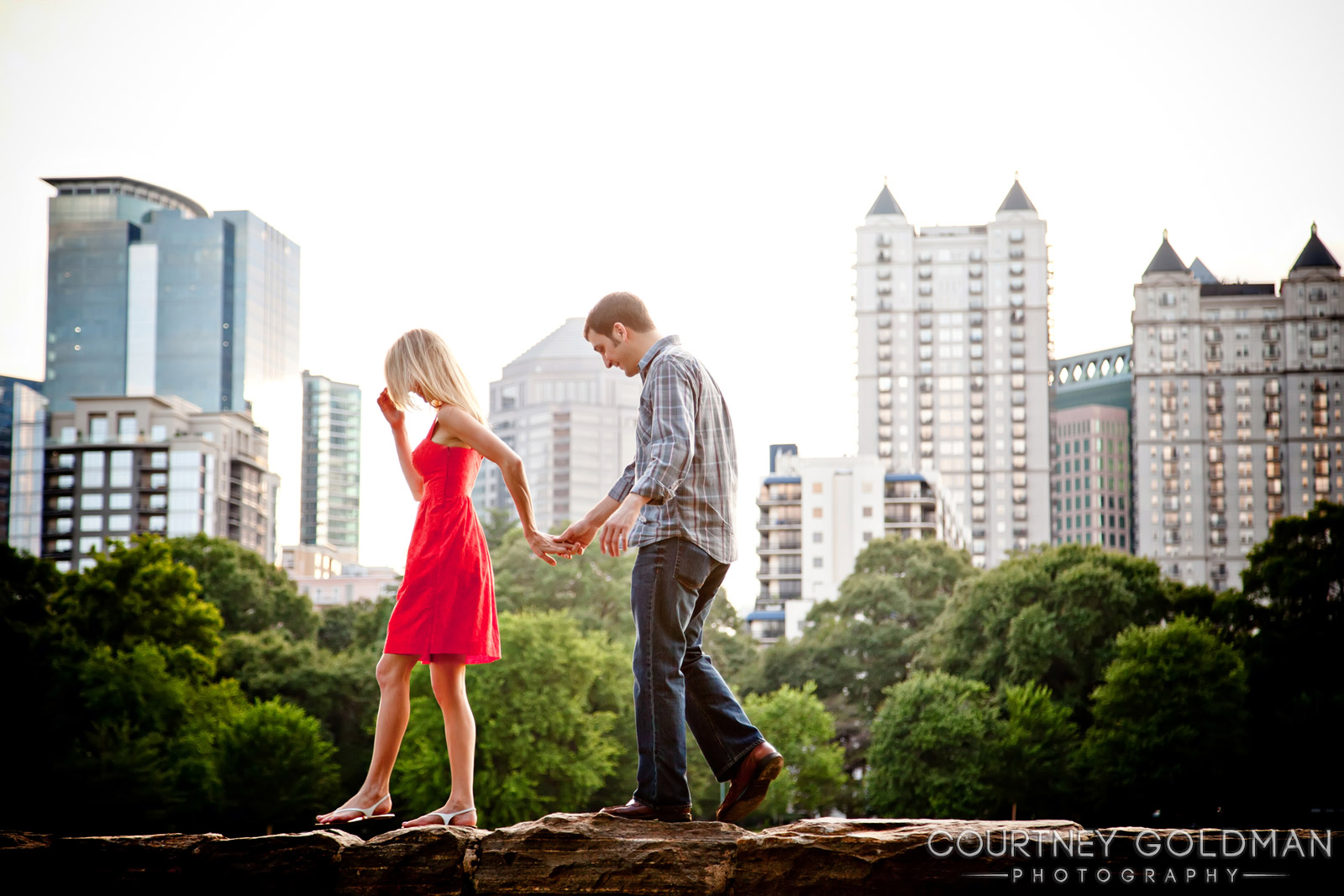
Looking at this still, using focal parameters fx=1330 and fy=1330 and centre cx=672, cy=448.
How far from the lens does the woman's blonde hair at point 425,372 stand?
7.23m

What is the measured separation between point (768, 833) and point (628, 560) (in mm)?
48669

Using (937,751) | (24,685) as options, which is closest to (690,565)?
(24,685)

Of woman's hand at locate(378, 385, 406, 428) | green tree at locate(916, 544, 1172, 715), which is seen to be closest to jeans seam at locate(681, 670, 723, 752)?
woman's hand at locate(378, 385, 406, 428)

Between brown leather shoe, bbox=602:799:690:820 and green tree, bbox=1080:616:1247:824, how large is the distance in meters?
40.0

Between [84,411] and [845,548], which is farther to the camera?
[84,411]

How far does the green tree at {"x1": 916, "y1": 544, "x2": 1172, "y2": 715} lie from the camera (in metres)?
47.7

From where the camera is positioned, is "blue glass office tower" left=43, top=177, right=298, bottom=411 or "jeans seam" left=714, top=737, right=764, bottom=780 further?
"blue glass office tower" left=43, top=177, right=298, bottom=411

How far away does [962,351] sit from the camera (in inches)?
6407

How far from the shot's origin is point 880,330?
538 feet

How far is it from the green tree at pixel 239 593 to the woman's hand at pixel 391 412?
5387 centimetres

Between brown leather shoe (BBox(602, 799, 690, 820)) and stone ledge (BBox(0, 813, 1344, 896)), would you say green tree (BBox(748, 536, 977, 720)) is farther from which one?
stone ledge (BBox(0, 813, 1344, 896))

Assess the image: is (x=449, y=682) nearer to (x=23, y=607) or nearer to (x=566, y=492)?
(x=23, y=607)

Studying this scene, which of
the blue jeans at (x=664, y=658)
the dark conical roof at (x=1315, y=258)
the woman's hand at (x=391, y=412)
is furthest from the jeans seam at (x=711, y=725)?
the dark conical roof at (x=1315, y=258)

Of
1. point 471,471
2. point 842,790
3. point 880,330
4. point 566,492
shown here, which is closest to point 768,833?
point 471,471
